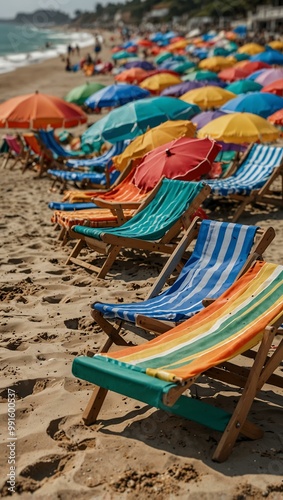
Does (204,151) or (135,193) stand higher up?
(204,151)

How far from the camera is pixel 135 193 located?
6.41 meters

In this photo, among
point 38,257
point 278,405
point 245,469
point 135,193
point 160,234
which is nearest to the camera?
point 245,469

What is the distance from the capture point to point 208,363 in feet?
8.85

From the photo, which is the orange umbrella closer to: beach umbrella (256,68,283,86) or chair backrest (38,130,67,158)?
chair backrest (38,130,67,158)

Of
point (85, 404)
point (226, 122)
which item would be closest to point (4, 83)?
point (226, 122)

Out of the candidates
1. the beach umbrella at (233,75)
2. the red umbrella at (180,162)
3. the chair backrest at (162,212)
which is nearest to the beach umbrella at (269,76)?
the beach umbrella at (233,75)

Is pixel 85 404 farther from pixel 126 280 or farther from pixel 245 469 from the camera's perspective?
pixel 126 280

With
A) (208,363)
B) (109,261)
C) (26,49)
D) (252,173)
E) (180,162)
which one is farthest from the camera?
(26,49)

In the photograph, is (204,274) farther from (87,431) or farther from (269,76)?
(269,76)

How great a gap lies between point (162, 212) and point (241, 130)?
2888 millimetres

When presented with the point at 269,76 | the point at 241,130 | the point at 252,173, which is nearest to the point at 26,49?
the point at 269,76

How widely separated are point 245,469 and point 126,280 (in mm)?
2652

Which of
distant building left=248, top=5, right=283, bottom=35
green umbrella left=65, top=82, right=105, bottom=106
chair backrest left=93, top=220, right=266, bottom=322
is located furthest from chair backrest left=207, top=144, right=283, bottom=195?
distant building left=248, top=5, right=283, bottom=35

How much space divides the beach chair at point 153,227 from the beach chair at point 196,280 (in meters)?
0.82
